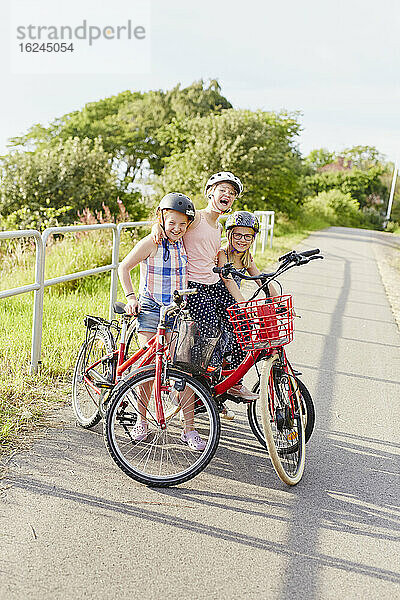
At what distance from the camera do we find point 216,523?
11.7ft

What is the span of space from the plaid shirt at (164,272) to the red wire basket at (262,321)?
54 centimetres

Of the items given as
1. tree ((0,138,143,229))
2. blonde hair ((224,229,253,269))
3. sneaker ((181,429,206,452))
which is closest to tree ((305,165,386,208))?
tree ((0,138,143,229))

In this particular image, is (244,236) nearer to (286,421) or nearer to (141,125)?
(286,421)

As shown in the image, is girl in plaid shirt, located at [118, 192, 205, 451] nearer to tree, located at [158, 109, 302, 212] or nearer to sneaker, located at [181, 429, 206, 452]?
sneaker, located at [181, 429, 206, 452]

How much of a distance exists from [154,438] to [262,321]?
3.51 feet

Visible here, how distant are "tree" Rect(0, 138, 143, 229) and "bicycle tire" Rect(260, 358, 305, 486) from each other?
62.3 ft

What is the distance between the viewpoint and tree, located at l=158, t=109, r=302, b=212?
2889 centimetres

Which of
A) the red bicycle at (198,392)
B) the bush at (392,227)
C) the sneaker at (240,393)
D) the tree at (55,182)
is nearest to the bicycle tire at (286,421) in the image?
the red bicycle at (198,392)

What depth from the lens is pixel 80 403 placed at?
16.0ft

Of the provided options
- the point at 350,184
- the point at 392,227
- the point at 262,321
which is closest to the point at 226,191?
the point at 262,321

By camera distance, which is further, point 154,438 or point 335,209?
point 335,209

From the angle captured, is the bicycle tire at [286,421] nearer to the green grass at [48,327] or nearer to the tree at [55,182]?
the green grass at [48,327]

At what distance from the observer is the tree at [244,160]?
94.8 feet

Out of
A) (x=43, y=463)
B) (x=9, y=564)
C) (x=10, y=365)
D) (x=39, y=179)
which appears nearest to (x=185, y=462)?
(x=43, y=463)
